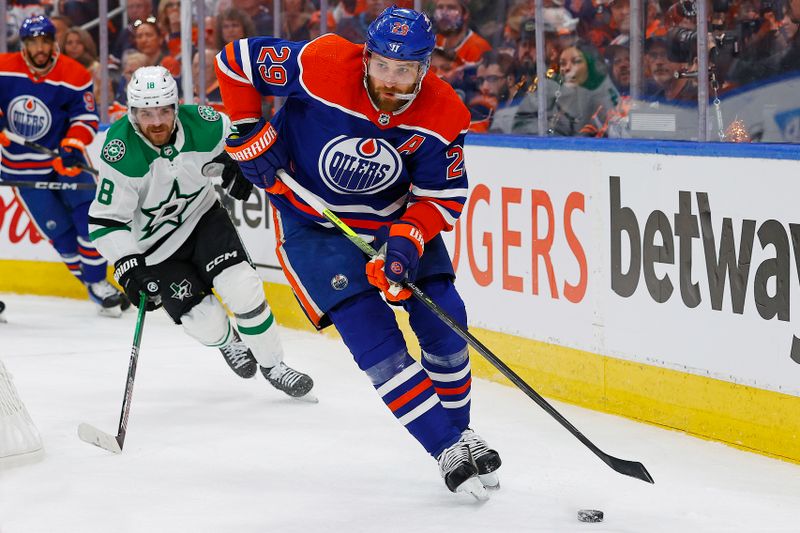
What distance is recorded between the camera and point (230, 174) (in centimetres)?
390

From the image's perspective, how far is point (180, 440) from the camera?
373 cm

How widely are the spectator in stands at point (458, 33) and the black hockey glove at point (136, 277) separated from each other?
5.21ft

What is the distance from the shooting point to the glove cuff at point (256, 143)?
309 cm

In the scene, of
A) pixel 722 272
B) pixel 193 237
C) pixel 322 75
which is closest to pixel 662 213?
pixel 722 272

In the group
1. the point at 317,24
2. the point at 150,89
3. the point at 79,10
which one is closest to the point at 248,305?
the point at 150,89

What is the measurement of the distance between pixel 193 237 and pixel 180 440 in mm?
759

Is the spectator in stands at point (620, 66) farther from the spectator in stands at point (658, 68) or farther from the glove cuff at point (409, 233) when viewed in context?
the glove cuff at point (409, 233)

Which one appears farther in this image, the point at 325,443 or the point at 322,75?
the point at 325,443

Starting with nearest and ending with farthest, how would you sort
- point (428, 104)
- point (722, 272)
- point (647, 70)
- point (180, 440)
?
point (428, 104), point (722, 272), point (180, 440), point (647, 70)

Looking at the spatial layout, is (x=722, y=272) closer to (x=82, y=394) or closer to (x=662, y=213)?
(x=662, y=213)

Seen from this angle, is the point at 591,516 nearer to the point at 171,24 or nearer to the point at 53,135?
the point at 53,135

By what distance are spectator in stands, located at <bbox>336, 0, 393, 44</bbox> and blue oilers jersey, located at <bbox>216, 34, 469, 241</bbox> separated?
2096mm

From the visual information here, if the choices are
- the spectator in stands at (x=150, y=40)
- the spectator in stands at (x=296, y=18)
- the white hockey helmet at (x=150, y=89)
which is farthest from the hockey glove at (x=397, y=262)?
the spectator in stands at (x=150, y=40)

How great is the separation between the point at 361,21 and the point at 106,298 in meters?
1.89
